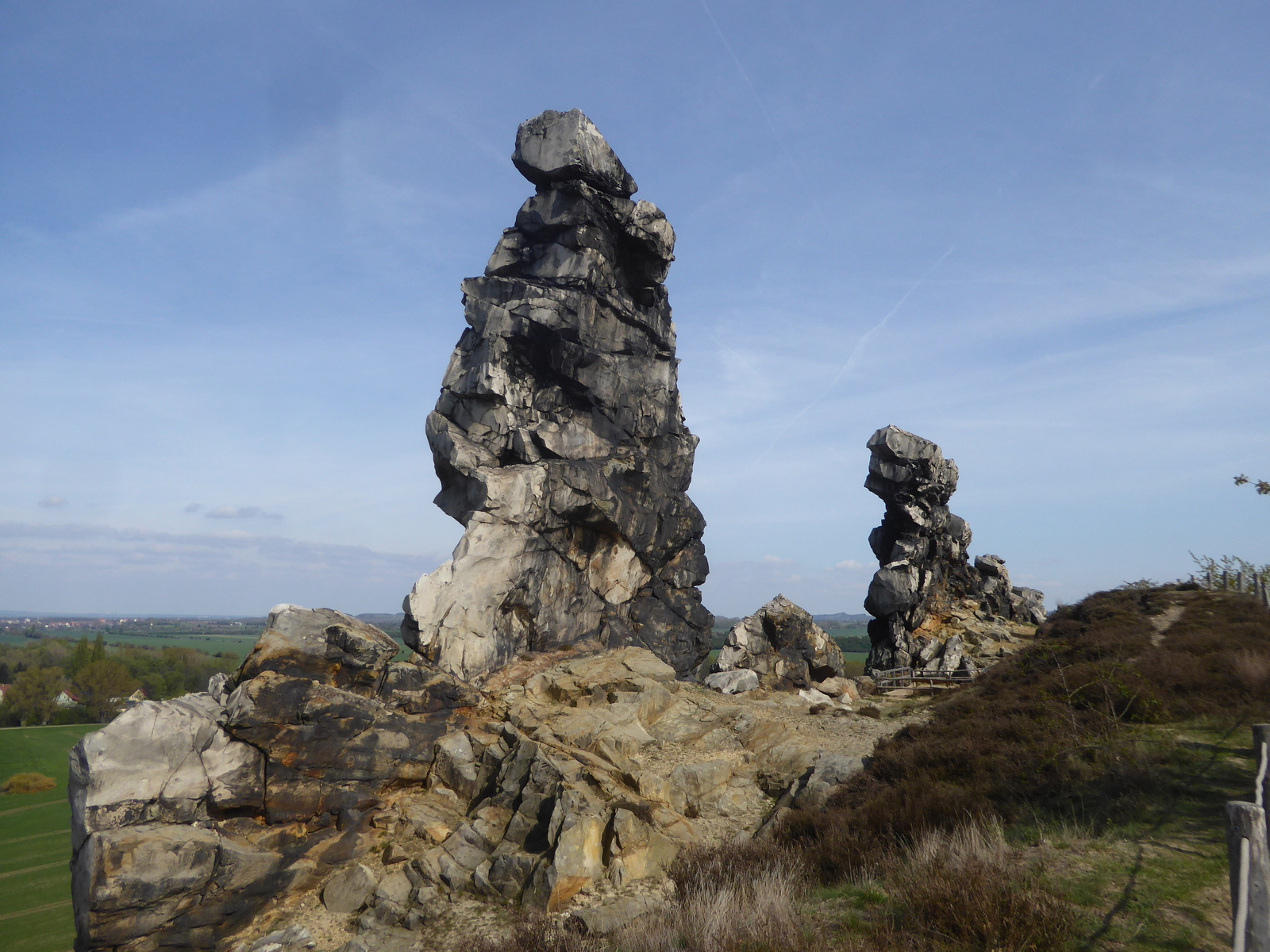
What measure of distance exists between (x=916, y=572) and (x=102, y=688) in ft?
351

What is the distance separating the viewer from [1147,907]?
334 inches

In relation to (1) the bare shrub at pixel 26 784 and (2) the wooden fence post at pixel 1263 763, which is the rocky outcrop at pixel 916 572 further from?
(1) the bare shrub at pixel 26 784

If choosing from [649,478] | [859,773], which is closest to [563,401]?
[649,478]

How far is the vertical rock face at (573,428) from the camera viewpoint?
33.1 metres

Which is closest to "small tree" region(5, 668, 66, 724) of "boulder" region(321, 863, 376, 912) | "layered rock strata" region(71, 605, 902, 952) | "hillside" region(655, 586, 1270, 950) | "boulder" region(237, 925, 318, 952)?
"layered rock strata" region(71, 605, 902, 952)

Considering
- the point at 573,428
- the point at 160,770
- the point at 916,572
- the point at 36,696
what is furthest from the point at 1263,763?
the point at 36,696

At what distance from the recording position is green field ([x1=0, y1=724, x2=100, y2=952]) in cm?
3512

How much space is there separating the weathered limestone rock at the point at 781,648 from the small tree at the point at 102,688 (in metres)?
95.6

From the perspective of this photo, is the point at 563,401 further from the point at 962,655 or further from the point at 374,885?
the point at 962,655

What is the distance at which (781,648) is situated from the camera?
39.9m

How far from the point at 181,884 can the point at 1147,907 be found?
17.5 meters

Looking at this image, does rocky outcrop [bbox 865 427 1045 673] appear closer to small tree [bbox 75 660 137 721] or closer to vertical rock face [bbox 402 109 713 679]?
vertical rock face [bbox 402 109 713 679]

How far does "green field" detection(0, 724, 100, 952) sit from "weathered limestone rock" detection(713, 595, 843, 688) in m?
33.3

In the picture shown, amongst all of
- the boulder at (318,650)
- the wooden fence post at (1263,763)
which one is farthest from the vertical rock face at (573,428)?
the wooden fence post at (1263,763)
